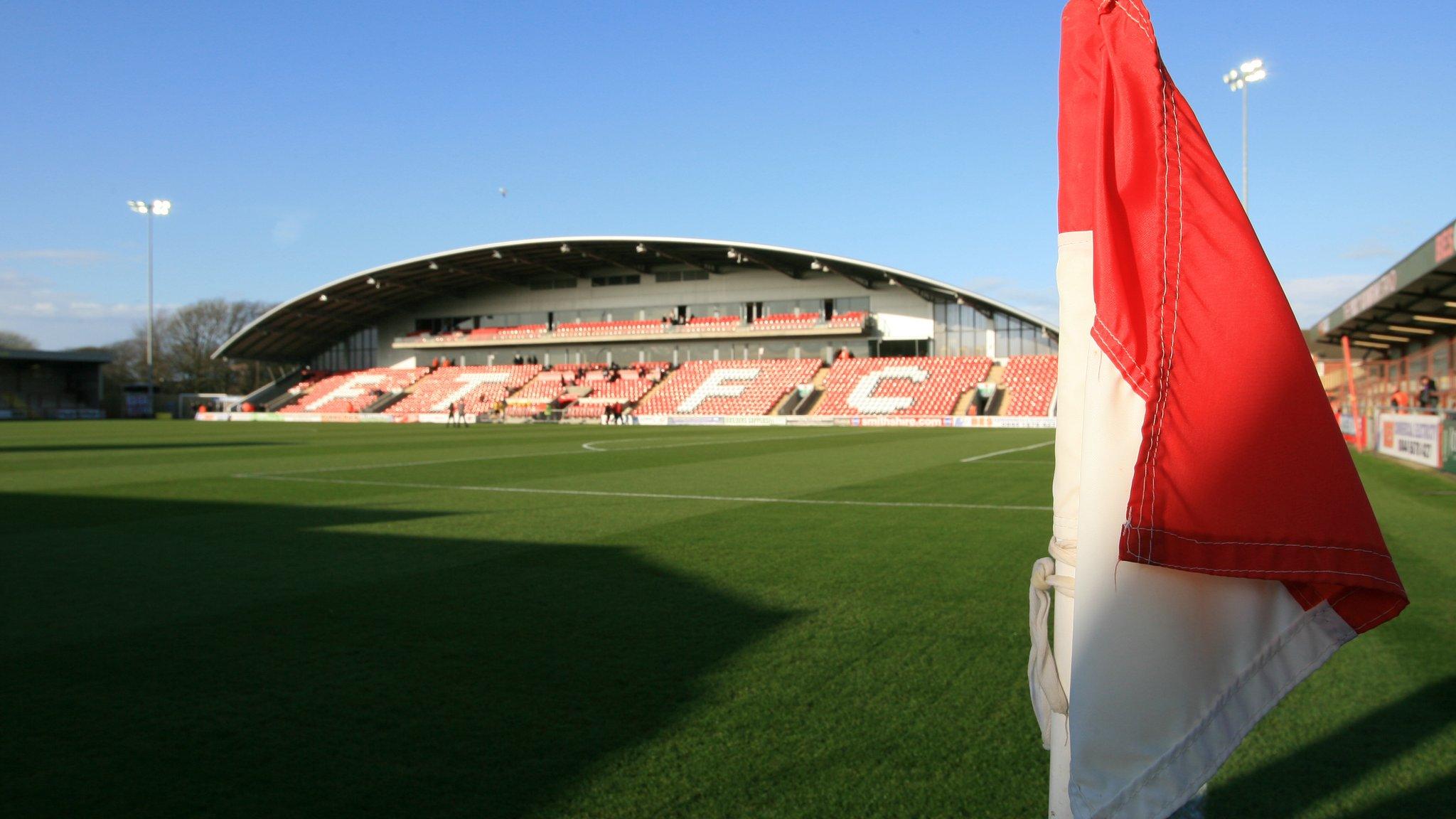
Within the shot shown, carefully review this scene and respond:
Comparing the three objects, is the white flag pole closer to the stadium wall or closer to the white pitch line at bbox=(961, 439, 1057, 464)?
the white pitch line at bbox=(961, 439, 1057, 464)

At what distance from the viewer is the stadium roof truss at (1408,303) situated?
51.6 feet

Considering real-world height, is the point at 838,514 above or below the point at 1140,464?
below

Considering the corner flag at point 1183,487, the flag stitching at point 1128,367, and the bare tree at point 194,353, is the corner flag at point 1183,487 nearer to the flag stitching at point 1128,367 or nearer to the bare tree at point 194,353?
the flag stitching at point 1128,367

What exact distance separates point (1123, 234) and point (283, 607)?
536 centimetres

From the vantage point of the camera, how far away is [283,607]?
5496mm

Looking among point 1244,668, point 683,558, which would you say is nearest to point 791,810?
point 1244,668

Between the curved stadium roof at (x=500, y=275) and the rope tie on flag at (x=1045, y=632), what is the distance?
4745 centimetres

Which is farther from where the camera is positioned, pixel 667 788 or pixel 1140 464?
pixel 667 788

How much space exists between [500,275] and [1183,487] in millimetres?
58773

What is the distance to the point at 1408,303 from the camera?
2028 cm

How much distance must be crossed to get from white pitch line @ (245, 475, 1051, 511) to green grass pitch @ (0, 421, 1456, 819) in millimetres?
798

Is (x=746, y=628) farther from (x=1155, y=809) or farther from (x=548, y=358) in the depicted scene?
(x=548, y=358)

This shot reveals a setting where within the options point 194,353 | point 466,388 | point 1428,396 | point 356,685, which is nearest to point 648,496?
point 356,685


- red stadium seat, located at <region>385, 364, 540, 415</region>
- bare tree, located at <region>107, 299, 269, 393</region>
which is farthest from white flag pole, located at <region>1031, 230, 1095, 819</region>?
bare tree, located at <region>107, 299, 269, 393</region>
